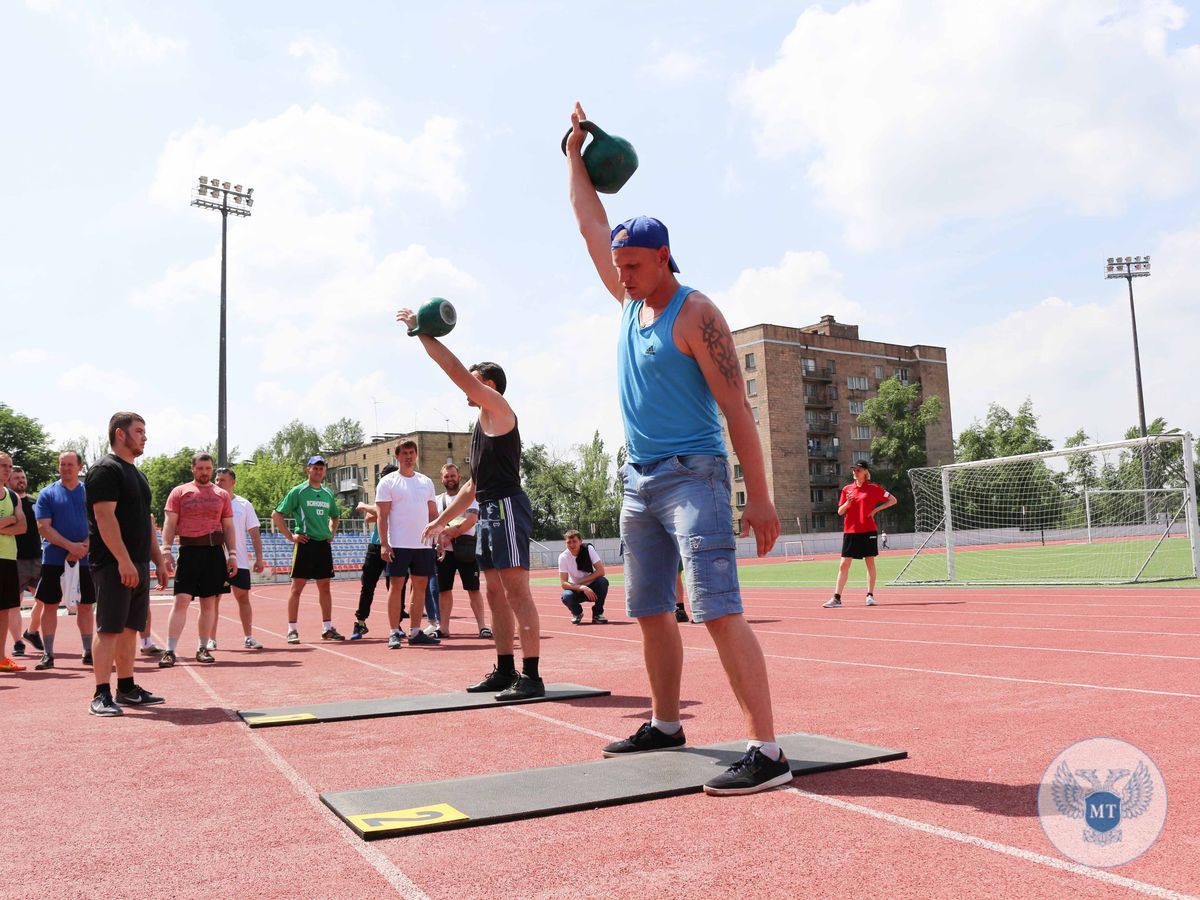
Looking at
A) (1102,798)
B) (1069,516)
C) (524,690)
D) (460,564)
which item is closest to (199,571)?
(460,564)

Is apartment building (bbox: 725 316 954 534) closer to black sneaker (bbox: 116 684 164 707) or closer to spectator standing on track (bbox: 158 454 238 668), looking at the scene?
spectator standing on track (bbox: 158 454 238 668)

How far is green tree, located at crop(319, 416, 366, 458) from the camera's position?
10400cm

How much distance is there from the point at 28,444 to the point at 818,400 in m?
58.7

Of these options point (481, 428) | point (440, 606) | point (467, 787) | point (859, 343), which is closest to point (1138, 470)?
point (440, 606)

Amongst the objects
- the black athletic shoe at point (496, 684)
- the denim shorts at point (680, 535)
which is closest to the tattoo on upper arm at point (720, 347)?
the denim shorts at point (680, 535)

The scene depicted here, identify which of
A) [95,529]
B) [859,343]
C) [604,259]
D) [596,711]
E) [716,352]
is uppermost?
[859,343]

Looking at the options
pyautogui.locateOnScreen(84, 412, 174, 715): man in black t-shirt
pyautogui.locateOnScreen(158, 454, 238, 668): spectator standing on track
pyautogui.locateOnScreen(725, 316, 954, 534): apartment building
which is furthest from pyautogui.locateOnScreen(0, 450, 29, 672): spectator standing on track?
pyautogui.locateOnScreen(725, 316, 954, 534): apartment building

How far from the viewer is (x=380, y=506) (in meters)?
10.2

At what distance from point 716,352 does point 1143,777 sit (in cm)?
222

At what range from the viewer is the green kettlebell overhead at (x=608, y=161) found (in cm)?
491

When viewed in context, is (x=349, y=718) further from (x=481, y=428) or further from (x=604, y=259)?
(x=604, y=259)

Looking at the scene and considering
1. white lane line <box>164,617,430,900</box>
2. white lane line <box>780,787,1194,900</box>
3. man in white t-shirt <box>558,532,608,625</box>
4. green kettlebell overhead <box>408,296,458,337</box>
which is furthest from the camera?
man in white t-shirt <box>558,532,608,625</box>

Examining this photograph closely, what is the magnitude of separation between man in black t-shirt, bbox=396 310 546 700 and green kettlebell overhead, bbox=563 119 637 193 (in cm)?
144

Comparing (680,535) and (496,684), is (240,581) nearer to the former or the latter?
(496,684)
